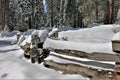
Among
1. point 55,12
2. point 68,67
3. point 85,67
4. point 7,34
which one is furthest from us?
point 55,12

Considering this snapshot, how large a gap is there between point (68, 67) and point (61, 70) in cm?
34

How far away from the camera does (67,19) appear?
184 feet

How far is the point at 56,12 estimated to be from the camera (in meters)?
64.4

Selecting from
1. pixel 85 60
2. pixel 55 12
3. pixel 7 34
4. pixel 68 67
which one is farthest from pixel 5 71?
pixel 55 12

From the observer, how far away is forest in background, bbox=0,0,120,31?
1688 inches

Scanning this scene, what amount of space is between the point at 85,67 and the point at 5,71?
2249mm

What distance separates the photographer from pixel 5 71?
23.9 ft

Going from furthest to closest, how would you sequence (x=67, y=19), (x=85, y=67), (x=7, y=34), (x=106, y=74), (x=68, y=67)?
(x=67, y=19)
(x=7, y=34)
(x=68, y=67)
(x=85, y=67)
(x=106, y=74)

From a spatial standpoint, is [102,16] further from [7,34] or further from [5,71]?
[5,71]

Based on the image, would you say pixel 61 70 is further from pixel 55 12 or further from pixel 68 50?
pixel 55 12

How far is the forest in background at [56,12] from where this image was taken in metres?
42.9

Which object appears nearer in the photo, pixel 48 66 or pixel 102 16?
pixel 48 66

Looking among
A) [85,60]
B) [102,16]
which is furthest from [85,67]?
[102,16]

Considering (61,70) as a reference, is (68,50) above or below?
above
